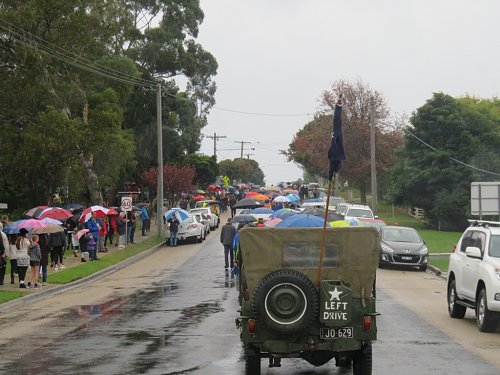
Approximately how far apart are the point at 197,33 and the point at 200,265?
35.1m

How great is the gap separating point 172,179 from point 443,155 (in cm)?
1869

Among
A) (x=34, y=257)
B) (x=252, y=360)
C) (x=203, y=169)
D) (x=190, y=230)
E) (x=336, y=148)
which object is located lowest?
(x=252, y=360)

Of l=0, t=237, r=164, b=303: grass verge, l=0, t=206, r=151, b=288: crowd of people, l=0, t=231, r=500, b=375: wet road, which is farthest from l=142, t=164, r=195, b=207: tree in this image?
l=0, t=231, r=500, b=375: wet road

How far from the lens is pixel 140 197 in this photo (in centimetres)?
6975

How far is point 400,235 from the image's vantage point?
31.6 metres

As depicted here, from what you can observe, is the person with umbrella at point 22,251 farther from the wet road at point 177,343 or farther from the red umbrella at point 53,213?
the red umbrella at point 53,213

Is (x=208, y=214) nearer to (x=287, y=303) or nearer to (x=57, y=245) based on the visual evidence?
(x=57, y=245)

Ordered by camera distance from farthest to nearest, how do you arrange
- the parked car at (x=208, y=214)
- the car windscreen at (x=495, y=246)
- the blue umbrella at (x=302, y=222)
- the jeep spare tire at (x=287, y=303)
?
1. the parked car at (x=208, y=214)
2. the blue umbrella at (x=302, y=222)
3. the car windscreen at (x=495, y=246)
4. the jeep spare tire at (x=287, y=303)

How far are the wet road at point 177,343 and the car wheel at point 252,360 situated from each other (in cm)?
78

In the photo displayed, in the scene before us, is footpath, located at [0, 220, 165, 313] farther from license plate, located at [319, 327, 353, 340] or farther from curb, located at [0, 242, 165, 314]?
license plate, located at [319, 327, 353, 340]

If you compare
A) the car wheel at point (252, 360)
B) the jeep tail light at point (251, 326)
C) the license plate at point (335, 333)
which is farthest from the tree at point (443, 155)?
the jeep tail light at point (251, 326)

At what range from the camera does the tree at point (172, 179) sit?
5888 cm

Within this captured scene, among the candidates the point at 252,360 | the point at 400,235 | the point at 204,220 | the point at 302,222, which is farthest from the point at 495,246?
the point at 204,220

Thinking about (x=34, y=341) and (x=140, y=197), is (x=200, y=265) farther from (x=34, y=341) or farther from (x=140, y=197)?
(x=140, y=197)
